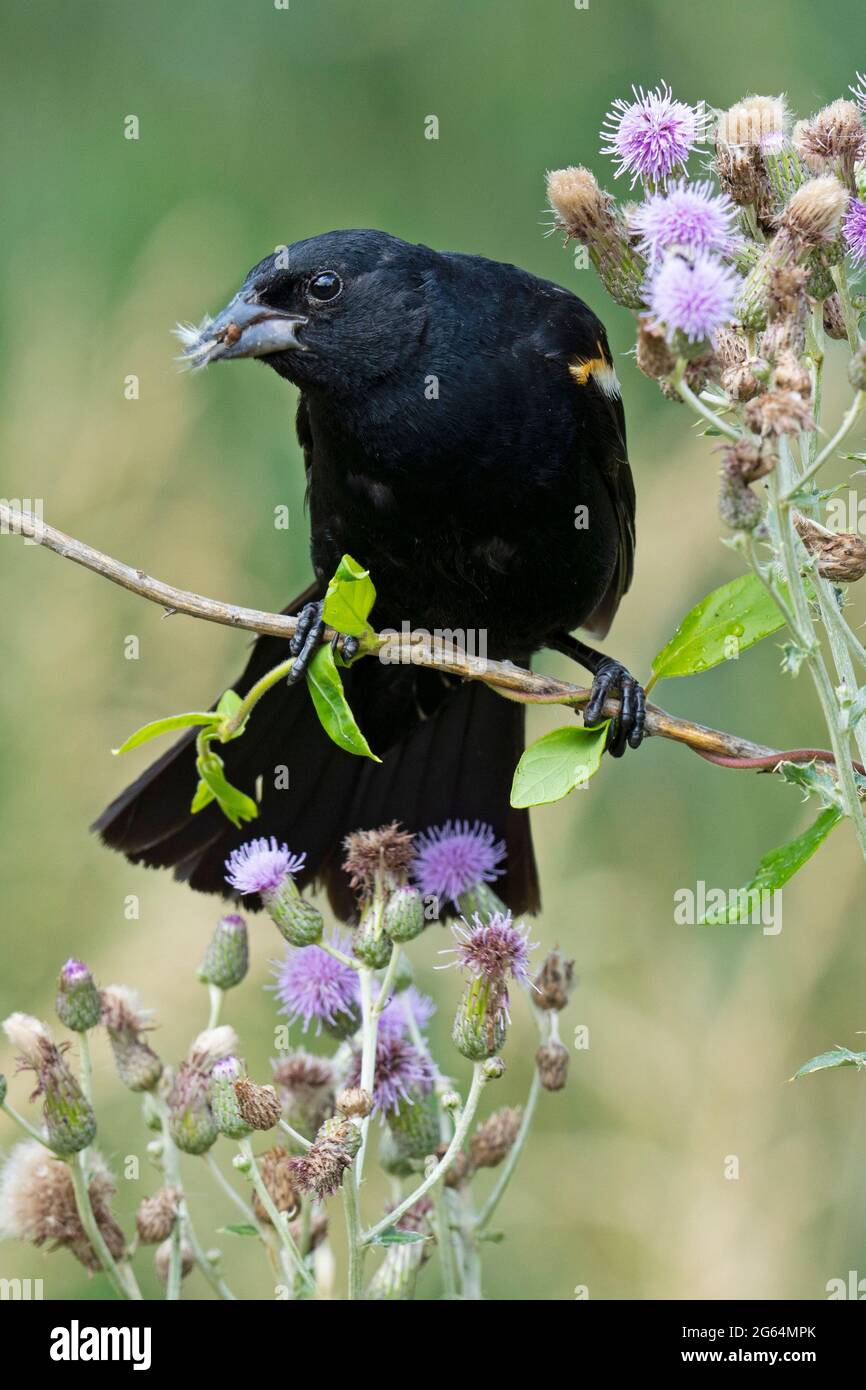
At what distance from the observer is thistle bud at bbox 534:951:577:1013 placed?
101 inches

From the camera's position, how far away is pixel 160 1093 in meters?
2.41

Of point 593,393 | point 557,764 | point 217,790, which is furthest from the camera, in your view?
point 593,393

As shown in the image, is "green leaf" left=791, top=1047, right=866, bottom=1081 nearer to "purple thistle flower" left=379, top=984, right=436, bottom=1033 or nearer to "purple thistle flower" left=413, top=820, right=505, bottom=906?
"purple thistle flower" left=379, top=984, right=436, bottom=1033

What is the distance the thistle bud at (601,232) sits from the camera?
6.93 feet

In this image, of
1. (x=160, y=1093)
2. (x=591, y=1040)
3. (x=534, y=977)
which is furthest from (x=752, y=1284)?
(x=160, y=1093)

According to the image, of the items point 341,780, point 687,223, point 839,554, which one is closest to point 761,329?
point 687,223

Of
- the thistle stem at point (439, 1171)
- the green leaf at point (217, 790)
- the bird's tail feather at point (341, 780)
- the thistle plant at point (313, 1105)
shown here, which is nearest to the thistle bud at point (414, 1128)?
the thistle plant at point (313, 1105)

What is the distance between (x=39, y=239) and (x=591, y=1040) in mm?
2498

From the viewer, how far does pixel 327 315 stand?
9.89 ft

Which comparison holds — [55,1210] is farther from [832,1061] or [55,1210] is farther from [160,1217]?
[832,1061]

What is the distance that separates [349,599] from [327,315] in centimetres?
90

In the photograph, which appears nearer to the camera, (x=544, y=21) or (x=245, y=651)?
(x=245, y=651)

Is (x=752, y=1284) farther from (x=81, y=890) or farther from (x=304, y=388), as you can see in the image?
(x=304, y=388)

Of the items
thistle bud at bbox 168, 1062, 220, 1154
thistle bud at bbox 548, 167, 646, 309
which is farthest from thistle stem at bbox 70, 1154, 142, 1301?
thistle bud at bbox 548, 167, 646, 309
